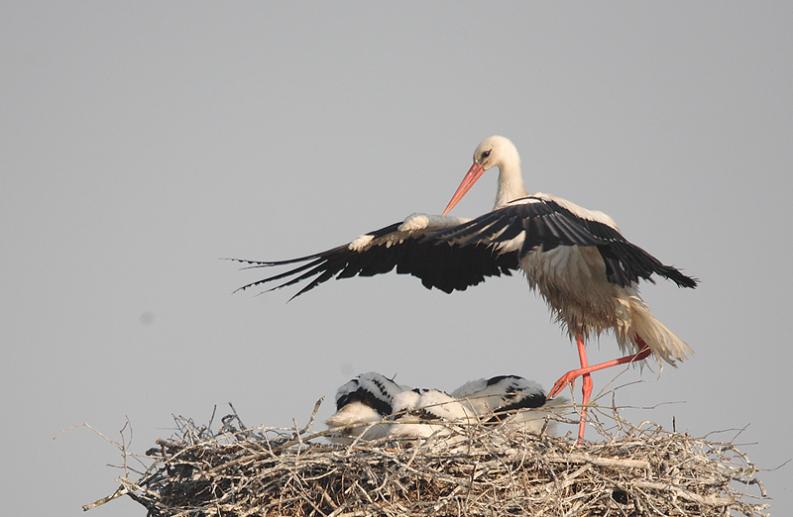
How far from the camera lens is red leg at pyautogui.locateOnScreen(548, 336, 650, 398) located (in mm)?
8500

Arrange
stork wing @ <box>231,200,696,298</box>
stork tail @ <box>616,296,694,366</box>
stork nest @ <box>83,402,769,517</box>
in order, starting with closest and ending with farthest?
stork nest @ <box>83,402,769,517</box> < stork wing @ <box>231,200,696,298</box> < stork tail @ <box>616,296,694,366</box>

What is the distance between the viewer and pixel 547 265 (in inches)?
340

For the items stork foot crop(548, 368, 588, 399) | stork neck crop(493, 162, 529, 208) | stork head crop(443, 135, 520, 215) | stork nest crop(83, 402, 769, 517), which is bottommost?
stork nest crop(83, 402, 769, 517)

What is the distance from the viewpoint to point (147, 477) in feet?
22.8

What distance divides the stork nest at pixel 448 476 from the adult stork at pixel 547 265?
0.84m

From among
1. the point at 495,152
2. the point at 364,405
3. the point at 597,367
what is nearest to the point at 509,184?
the point at 495,152

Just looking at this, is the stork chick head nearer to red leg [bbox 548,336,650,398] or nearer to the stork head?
the stork head

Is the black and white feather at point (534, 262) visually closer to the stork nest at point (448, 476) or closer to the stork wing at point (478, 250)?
the stork wing at point (478, 250)

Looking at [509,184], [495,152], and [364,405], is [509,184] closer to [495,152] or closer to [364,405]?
[495,152]

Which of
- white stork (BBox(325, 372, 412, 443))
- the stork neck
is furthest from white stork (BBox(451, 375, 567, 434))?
the stork neck

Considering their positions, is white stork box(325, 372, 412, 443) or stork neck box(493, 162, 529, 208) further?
stork neck box(493, 162, 529, 208)

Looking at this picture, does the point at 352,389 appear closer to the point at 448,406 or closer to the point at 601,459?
the point at 448,406

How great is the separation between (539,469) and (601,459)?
30 cm

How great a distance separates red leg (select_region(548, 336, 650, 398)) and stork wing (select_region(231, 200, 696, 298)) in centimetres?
56
